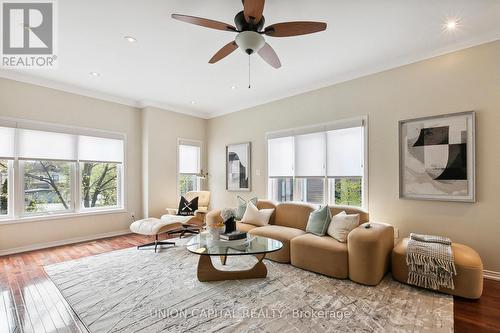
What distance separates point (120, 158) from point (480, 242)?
6.44 m

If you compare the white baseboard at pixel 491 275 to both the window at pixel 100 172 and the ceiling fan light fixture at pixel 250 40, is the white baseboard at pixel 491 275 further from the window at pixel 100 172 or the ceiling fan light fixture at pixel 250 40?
the window at pixel 100 172

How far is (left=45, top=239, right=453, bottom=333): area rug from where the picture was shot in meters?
2.08

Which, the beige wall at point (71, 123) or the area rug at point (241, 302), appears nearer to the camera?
the area rug at point (241, 302)

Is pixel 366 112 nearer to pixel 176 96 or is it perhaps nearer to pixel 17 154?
pixel 176 96

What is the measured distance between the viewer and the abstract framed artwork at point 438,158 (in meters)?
3.05

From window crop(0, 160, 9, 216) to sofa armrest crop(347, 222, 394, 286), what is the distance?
18.1 feet

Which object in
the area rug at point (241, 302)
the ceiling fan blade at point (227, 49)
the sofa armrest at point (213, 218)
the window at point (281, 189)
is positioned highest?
the ceiling fan blade at point (227, 49)

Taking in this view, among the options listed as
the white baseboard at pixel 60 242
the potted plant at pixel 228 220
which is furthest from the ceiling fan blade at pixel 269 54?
the white baseboard at pixel 60 242

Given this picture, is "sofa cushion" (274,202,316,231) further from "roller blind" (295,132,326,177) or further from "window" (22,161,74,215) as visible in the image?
"window" (22,161,74,215)

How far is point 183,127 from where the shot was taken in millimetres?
6270

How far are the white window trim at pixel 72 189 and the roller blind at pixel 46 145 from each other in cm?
8

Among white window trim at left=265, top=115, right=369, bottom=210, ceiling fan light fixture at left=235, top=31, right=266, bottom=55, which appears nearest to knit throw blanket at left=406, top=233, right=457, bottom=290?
white window trim at left=265, top=115, right=369, bottom=210

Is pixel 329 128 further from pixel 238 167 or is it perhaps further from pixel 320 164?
pixel 238 167

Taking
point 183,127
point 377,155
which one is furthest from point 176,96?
point 377,155
